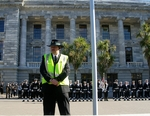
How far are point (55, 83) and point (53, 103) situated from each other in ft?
1.78

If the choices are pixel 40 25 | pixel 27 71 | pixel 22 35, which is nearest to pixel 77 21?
pixel 40 25

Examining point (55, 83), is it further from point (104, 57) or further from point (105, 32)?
point (105, 32)

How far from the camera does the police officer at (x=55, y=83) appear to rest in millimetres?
5359

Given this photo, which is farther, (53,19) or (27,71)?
(53,19)

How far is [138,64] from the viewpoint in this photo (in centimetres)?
3622

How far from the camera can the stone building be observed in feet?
109

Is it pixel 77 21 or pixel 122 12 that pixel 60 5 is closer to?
pixel 77 21

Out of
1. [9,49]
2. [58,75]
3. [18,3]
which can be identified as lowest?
[58,75]

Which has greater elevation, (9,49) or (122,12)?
(122,12)

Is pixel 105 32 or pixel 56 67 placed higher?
pixel 105 32

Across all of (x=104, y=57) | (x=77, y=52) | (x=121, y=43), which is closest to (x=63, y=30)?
(x=121, y=43)

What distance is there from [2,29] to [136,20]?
23185 mm

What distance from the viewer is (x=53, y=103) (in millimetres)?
5418

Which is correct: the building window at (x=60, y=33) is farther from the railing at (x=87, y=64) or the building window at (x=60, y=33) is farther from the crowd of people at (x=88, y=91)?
the crowd of people at (x=88, y=91)
